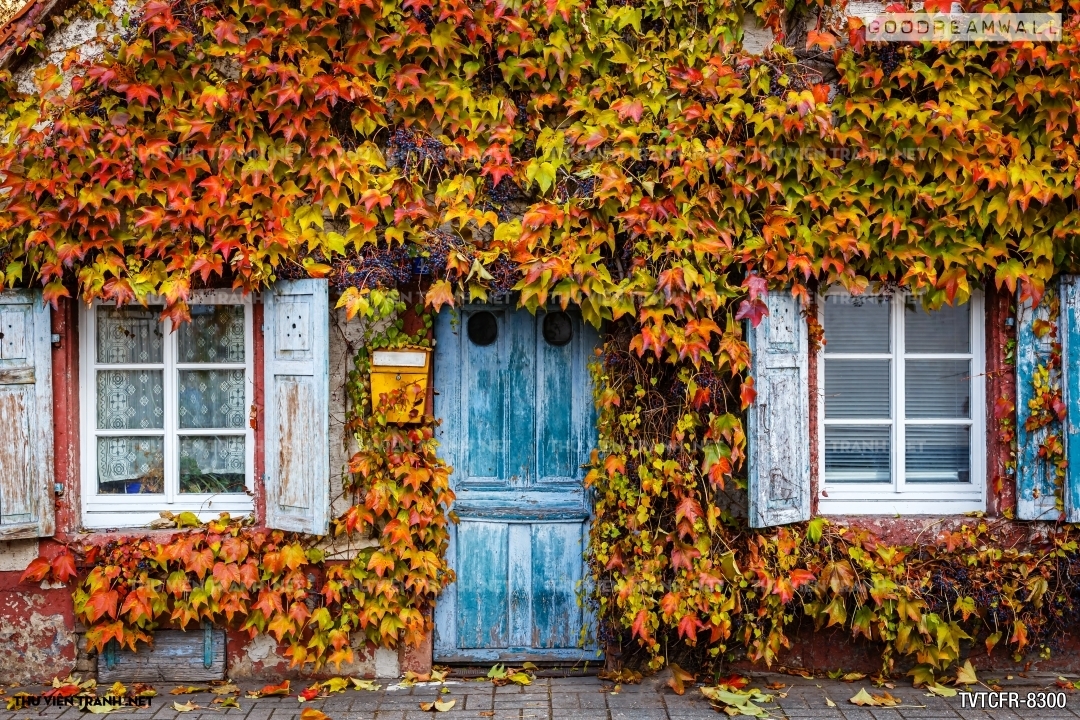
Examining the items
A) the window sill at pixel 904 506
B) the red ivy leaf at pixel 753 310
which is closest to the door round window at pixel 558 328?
the red ivy leaf at pixel 753 310

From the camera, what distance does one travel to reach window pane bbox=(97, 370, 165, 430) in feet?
16.5

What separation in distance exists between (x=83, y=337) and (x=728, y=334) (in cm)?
369

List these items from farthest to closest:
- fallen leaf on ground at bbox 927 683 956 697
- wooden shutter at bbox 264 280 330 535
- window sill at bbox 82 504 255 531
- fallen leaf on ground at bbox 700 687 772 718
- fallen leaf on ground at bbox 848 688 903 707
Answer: window sill at bbox 82 504 255 531, wooden shutter at bbox 264 280 330 535, fallen leaf on ground at bbox 927 683 956 697, fallen leaf on ground at bbox 848 688 903 707, fallen leaf on ground at bbox 700 687 772 718

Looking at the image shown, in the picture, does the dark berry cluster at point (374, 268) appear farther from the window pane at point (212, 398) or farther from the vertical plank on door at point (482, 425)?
the window pane at point (212, 398)

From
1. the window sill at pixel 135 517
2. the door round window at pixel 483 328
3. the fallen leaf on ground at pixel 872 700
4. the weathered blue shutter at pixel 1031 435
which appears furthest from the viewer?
the door round window at pixel 483 328

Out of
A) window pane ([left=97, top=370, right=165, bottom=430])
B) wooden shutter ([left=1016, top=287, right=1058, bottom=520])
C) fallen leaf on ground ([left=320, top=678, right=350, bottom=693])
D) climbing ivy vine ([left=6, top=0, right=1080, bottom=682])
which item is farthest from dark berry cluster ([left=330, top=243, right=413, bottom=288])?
wooden shutter ([left=1016, top=287, right=1058, bottom=520])

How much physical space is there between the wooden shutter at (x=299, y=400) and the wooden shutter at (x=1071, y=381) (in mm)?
4093

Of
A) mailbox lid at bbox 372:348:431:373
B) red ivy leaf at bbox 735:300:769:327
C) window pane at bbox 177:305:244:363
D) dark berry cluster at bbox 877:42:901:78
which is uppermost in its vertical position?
dark berry cluster at bbox 877:42:901:78

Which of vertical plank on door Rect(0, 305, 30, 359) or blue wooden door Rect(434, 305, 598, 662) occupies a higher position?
vertical plank on door Rect(0, 305, 30, 359)

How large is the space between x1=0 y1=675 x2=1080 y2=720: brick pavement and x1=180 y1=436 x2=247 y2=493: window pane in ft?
3.69

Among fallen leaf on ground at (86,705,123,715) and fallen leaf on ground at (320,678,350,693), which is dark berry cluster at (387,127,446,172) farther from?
fallen leaf on ground at (86,705,123,715)

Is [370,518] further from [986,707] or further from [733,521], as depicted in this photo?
[986,707]

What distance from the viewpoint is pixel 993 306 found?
4969mm

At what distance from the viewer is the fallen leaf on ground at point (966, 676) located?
476 cm
